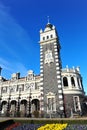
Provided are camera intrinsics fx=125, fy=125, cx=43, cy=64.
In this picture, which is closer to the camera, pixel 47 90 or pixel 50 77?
pixel 47 90

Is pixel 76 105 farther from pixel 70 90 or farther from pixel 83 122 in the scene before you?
pixel 83 122

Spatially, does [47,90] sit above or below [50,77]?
below

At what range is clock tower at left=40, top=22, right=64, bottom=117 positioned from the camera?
27714 mm

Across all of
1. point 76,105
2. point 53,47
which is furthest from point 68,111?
point 53,47

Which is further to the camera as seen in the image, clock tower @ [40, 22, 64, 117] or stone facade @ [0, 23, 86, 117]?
clock tower @ [40, 22, 64, 117]

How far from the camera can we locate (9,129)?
46.1ft

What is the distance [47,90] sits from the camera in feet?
98.3

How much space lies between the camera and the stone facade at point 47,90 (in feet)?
90.4

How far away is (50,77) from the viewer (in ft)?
101

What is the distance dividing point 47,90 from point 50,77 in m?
3.25

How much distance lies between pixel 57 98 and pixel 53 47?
13.9 metres

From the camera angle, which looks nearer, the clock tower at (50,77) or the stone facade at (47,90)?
the stone facade at (47,90)

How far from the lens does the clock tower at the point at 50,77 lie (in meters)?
27.7

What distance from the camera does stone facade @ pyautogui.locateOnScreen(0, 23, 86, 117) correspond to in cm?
2756
